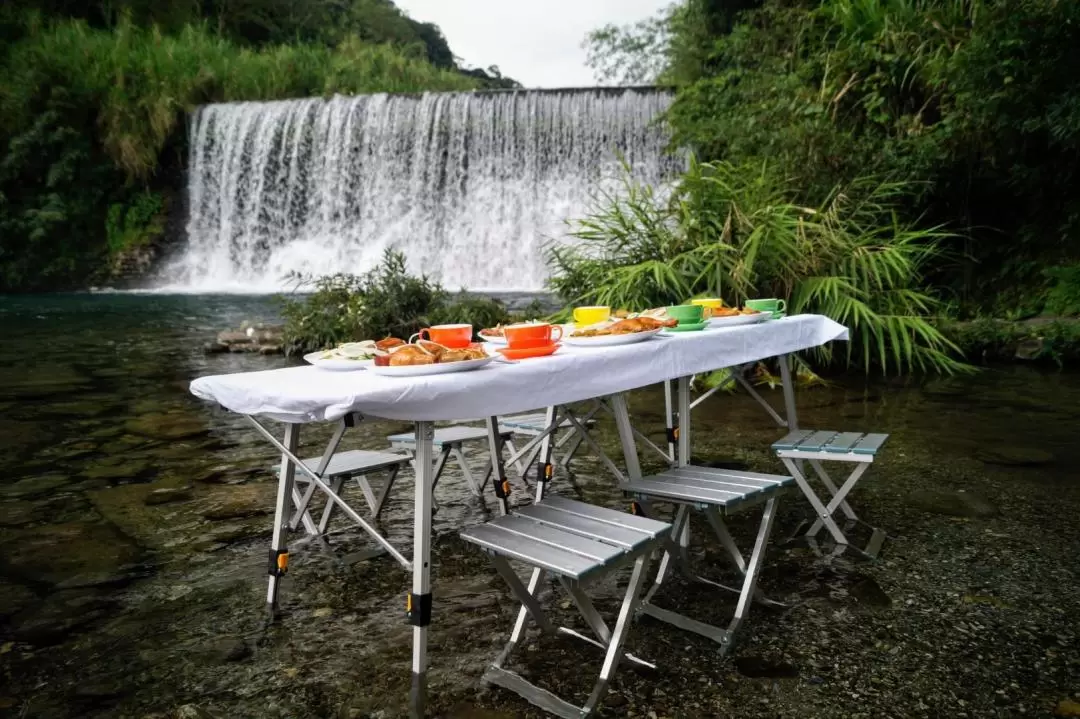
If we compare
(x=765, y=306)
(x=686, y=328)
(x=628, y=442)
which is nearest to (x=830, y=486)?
(x=765, y=306)

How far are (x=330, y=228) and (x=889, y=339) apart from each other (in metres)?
12.9

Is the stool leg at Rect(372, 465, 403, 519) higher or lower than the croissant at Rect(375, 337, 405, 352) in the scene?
lower

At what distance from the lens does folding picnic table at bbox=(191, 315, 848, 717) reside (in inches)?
87.7

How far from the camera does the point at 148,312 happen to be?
14766 mm

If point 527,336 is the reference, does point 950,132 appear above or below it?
above

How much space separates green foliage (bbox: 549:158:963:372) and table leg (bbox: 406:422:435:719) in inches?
193

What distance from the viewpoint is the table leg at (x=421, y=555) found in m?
2.32

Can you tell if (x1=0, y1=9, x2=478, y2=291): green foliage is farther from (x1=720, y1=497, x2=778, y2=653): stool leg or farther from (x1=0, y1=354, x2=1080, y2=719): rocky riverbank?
(x1=720, y1=497, x2=778, y2=653): stool leg

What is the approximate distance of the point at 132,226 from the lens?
20250 mm

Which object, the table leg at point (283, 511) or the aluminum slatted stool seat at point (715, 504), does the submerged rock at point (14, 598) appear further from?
the aluminum slatted stool seat at point (715, 504)

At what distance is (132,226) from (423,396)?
20744 millimetres

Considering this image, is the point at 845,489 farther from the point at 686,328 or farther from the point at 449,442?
the point at 449,442

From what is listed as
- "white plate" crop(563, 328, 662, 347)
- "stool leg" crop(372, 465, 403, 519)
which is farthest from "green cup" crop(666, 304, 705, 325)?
"stool leg" crop(372, 465, 403, 519)

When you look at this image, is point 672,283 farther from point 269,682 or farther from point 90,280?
point 90,280
